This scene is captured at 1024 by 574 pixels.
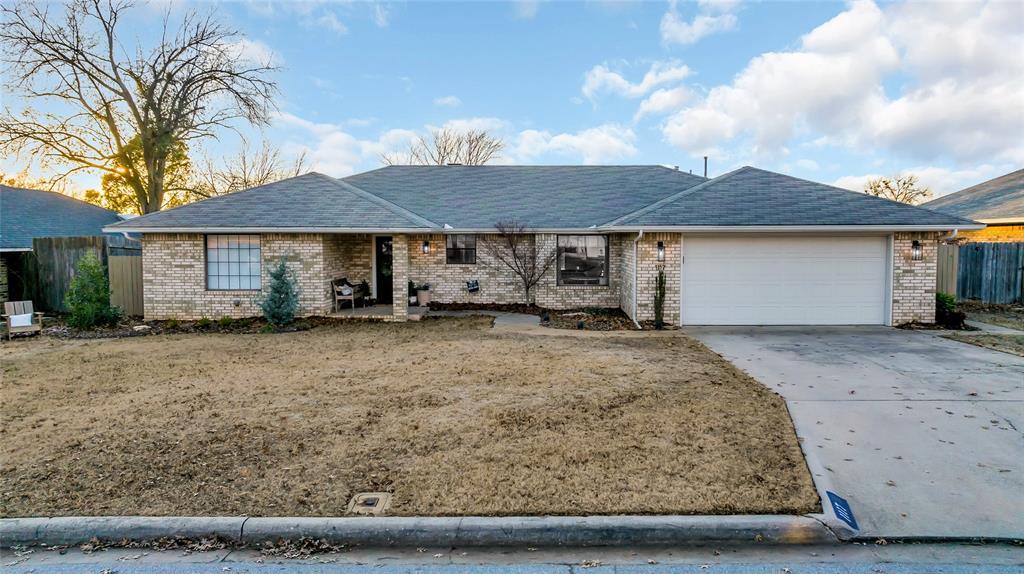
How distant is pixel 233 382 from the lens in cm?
727

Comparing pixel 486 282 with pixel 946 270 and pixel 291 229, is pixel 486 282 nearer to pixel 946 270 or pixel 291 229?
pixel 291 229

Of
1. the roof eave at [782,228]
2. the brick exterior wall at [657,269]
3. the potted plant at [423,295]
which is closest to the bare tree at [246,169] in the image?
the potted plant at [423,295]

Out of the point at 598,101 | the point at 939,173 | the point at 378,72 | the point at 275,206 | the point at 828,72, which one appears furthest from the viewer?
the point at 939,173

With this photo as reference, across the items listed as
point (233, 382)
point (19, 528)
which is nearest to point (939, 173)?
point (233, 382)

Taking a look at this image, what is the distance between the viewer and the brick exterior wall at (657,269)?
1173cm

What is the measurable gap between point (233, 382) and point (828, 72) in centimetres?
1673

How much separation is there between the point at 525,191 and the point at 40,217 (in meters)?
16.4

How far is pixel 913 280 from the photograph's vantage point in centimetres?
1152

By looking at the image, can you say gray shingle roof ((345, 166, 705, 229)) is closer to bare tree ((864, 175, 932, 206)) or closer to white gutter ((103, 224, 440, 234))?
white gutter ((103, 224, 440, 234))

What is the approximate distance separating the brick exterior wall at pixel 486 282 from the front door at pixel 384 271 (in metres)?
0.76

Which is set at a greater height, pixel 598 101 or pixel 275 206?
pixel 598 101

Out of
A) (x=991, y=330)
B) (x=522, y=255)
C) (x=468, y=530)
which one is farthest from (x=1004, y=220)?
(x=468, y=530)

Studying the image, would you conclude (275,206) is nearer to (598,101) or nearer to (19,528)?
(19,528)

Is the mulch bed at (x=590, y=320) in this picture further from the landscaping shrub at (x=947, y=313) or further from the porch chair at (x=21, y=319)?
the porch chair at (x=21, y=319)
